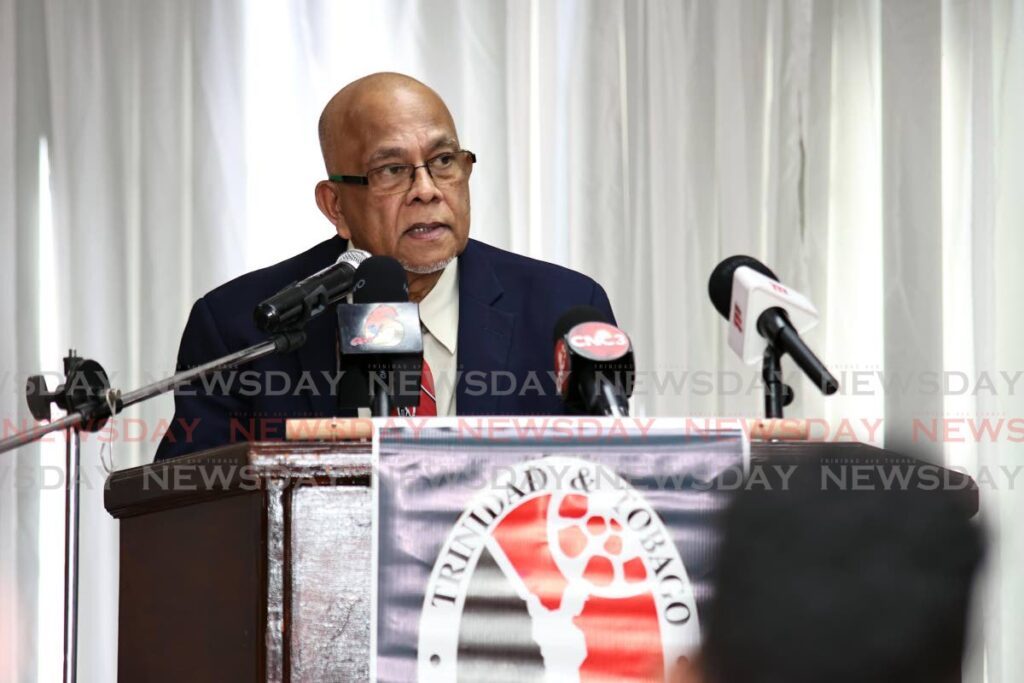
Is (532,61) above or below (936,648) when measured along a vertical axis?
above

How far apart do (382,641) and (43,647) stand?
87.2 inches

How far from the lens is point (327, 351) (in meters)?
2.41

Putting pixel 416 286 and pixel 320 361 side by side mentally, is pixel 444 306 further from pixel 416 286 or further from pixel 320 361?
pixel 320 361

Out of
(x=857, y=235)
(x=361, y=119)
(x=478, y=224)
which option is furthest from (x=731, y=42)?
(x=361, y=119)

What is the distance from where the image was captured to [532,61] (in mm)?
3465

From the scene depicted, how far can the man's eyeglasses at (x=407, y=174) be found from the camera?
2.55 m

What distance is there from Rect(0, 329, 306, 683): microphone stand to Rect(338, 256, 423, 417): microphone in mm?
97

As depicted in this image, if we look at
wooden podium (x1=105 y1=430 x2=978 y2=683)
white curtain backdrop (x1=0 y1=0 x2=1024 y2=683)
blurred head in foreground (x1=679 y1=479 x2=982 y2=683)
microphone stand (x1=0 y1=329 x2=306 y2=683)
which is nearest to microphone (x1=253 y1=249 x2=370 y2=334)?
microphone stand (x1=0 y1=329 x2=306 y2=683)

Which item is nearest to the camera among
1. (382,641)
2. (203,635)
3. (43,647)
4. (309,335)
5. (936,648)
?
(936,648)

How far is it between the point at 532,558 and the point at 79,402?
0.72 metres

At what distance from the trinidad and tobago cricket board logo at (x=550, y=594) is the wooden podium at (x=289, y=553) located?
0.31 ft

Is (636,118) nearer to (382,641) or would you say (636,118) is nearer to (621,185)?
(621,185)

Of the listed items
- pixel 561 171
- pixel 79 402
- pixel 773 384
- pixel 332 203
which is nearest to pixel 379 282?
pixel 79 402

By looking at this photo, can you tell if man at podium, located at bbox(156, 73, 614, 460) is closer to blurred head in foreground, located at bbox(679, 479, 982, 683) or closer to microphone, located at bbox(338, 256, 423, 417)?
microphone, located at bbox(338, 256, 423, 417)
